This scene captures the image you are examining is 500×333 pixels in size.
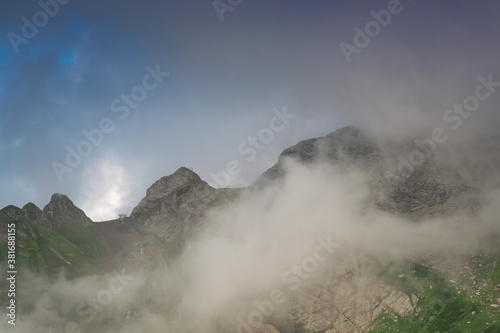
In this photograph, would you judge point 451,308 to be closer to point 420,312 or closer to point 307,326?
point 420,312

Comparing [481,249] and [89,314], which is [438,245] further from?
[89,314]

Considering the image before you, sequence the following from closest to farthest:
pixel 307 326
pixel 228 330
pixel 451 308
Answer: pixel 451 308, pixel 307 326, pixel 228 330

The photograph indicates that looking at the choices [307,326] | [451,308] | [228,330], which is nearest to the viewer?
[451,308]

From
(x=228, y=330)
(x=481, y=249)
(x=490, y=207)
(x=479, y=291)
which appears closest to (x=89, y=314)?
(x=228, y=330)

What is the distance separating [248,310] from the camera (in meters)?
198

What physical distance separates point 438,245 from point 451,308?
1880 inches

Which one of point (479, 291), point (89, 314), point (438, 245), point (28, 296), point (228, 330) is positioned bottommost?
point (479, 291)

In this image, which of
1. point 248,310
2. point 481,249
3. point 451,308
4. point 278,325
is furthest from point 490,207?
point 248,310

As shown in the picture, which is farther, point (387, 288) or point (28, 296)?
point (28, 296)

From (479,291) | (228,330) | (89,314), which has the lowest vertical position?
(479,291)

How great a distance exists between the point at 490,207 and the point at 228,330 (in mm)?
175910

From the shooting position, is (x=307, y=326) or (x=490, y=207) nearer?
(x=307, y=326)

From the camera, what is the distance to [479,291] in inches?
6142

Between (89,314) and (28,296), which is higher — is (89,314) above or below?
below
